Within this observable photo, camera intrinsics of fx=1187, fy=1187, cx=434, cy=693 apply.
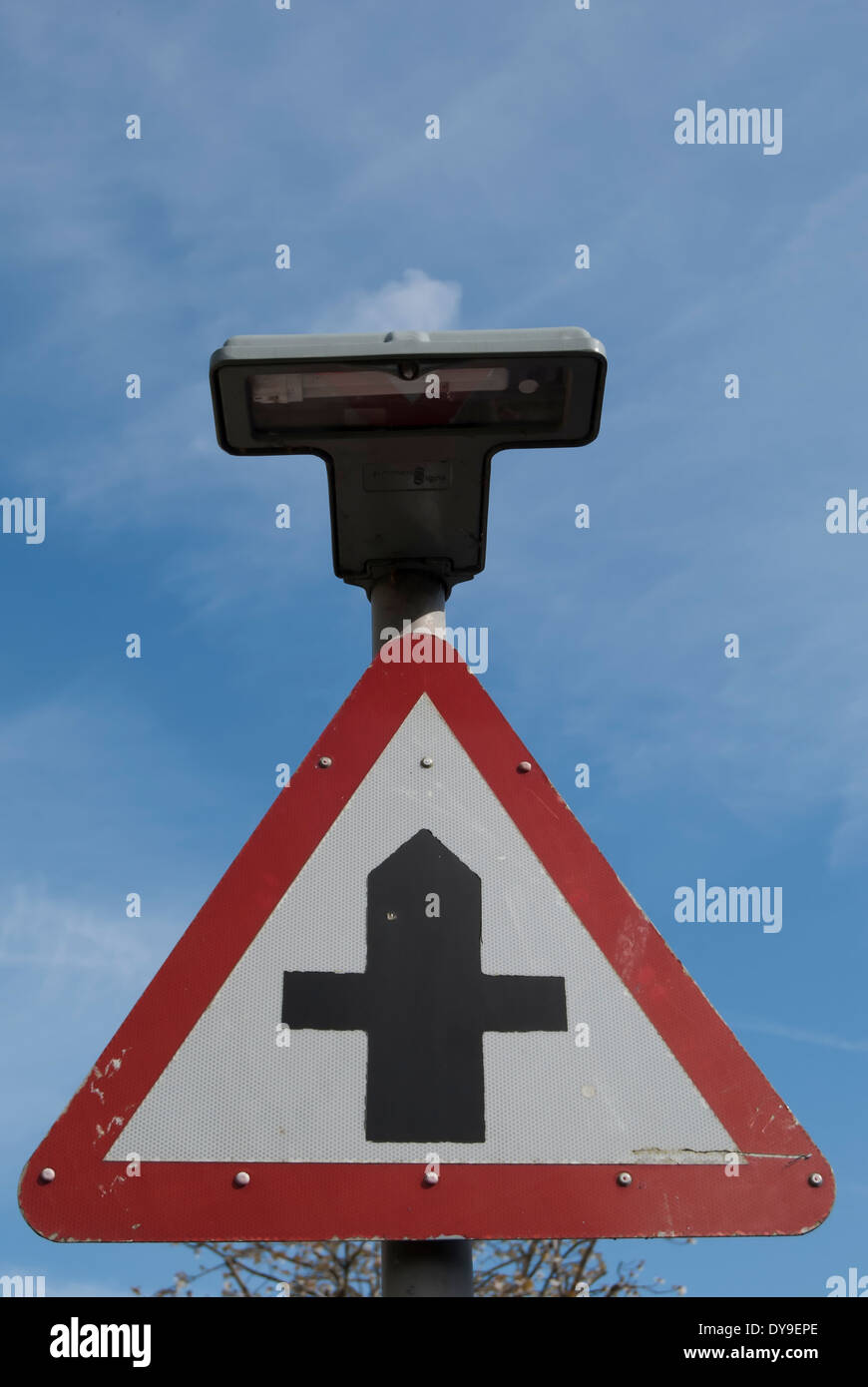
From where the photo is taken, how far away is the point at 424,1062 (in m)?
1.69

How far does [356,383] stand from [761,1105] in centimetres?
125

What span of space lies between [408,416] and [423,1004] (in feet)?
3.15

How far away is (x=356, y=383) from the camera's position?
1907 millimetres

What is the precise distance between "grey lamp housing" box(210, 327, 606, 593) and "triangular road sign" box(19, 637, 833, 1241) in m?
0.48

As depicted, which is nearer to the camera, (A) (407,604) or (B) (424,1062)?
(B) (424,1062)

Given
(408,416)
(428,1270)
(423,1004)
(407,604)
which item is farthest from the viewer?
(407,604)

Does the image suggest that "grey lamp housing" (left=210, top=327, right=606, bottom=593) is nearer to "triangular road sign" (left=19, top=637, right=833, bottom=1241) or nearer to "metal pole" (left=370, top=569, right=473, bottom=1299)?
"triangular road sign" (left=19, top=637, right=833, bottom=1241)

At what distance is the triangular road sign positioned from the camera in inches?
63.1

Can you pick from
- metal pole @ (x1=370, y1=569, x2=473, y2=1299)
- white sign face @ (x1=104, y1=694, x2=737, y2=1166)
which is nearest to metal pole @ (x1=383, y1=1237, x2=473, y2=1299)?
metal pole @ (x1=370, y1=569, x2=473, y2=1299)

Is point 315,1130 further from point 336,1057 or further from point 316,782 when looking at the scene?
point 316,782

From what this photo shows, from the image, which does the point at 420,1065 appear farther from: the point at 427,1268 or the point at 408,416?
the point at 408,416

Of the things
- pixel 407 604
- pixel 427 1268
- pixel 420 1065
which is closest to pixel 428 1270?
pixel 427 1268

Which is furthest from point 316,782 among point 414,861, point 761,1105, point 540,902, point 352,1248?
point 352,1248

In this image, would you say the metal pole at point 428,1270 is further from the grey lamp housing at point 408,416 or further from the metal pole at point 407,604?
the grey lamp housing at point 408,416
